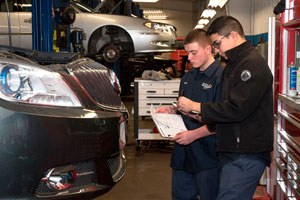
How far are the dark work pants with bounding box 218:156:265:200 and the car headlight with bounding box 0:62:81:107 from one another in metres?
0.82

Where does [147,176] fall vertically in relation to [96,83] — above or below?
below

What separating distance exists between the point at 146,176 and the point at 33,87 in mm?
2636

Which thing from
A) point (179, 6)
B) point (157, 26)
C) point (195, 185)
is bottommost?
point (195, 185)

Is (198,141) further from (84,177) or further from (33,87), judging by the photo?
(33,87)

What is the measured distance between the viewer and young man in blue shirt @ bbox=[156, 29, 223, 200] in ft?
7.31

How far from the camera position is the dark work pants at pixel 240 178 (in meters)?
1.87

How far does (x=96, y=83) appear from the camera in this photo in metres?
2.04

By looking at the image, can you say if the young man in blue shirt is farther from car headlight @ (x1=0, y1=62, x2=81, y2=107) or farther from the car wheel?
the car wheel

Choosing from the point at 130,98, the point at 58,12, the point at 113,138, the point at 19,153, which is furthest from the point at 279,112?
the point at 130,98

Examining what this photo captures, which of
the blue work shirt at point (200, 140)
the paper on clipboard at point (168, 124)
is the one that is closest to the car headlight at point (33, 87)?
the paper on clipboard at point (168, 124)

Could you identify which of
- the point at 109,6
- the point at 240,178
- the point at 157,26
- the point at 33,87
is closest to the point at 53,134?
the point at 33,87

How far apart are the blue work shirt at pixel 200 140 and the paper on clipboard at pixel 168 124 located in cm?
9

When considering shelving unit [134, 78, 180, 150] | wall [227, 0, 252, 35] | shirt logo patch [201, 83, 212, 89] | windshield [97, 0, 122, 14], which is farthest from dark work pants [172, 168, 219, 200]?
wall [227, 0, 252, 35]

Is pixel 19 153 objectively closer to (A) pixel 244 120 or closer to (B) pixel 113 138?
(B) pixel 113 138
